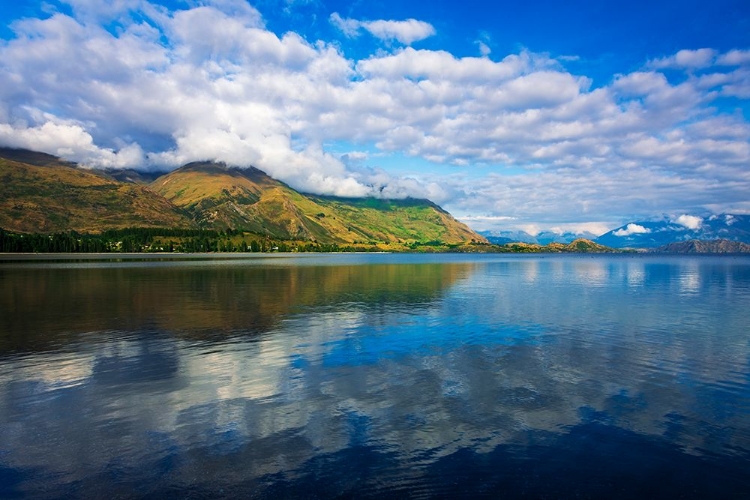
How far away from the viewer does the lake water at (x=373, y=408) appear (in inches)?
673

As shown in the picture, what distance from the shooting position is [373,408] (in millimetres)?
24609

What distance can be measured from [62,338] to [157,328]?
8.27m

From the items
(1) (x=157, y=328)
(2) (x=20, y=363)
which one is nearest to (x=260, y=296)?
(1) (x=157, y=328)

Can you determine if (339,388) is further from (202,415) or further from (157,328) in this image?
(157,328)

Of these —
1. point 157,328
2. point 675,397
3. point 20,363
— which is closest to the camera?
point 675,397

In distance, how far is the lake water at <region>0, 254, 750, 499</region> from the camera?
17094 millimetres

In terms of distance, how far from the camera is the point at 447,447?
64.8 feet

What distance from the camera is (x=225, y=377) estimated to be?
3016 centimetres

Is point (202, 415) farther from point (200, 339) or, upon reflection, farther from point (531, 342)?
point (531, 342)

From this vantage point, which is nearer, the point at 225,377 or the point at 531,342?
the point at 225,377

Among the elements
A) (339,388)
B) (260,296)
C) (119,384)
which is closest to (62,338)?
(119,384)

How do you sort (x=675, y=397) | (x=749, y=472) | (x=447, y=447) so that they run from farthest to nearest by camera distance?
(x=675, y=397) < (x=447, y=447) < (x=749, y=472)

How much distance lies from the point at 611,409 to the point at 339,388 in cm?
1545

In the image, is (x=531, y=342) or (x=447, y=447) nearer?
(x=447, y=447)
